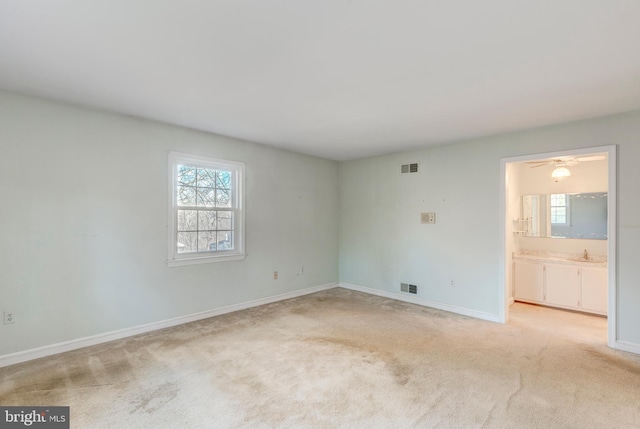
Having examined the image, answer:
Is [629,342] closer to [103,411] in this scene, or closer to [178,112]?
[103,411]

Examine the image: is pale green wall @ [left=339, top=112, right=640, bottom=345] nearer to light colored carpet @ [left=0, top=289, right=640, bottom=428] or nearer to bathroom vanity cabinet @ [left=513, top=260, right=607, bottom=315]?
light colored carpet @ [left=0, top=289, right=640, bottom=428]

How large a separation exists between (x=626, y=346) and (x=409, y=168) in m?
3.27

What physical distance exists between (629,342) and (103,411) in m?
4.76

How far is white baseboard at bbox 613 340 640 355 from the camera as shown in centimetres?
310

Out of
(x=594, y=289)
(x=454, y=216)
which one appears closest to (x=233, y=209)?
(x=454, y=216)

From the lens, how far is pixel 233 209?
14.5 ft

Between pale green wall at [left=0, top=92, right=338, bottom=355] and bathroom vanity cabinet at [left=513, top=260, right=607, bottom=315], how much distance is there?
4.30 m

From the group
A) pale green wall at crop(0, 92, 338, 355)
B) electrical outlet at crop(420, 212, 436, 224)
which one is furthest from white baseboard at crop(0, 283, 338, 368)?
electrical outlet at crop(420, 212, 436, 224)

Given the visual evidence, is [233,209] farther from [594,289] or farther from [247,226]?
[594,289]

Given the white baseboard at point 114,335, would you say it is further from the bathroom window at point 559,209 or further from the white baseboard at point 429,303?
the bathroom window at point 559,209

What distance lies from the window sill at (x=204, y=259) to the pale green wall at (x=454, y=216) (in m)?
2.27

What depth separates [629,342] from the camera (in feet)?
10.3

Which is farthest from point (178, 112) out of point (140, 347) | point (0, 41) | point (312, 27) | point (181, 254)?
point (140, 347)

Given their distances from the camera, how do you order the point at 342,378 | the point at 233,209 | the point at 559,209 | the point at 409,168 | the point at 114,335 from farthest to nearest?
the point at 409,168 → the point at 559,209 → the point at 233,209 → the point at 114,335 → the point at 342,378
